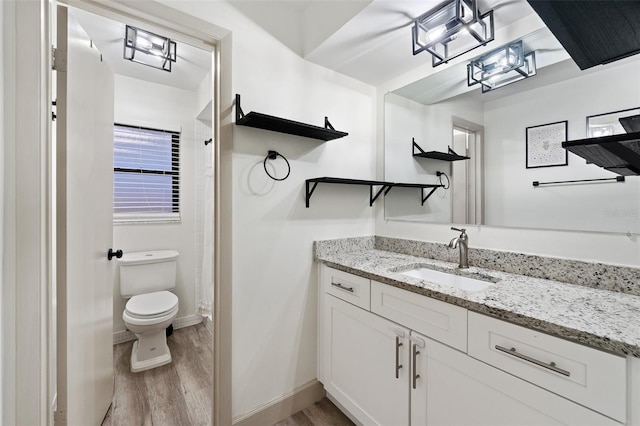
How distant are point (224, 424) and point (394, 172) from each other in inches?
70.9

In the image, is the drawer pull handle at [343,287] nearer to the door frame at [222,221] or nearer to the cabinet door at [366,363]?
the cabinet door at [366,363]

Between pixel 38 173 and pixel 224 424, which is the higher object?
pixel 38 173

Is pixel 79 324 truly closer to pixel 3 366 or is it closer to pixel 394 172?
pixel 3 366

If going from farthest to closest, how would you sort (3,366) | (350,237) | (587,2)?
1. (350,237)
2. (3,366)
3. (587,2)

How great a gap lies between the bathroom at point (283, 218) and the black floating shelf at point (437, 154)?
396mm

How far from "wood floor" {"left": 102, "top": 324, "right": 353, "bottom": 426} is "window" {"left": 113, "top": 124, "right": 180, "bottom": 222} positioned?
1220 mm

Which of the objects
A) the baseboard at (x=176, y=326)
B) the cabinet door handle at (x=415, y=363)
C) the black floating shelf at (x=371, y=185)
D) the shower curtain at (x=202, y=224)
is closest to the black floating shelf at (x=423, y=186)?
the black floating shelf at (x=371, y=185)

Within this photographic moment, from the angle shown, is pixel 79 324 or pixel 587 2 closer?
pixel 587 2

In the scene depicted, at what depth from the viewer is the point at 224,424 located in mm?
1396

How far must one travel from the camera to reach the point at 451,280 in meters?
1.48

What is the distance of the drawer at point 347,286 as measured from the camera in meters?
1.40

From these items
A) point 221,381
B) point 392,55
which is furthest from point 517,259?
point 221,381

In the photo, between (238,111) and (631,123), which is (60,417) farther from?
(631,123)

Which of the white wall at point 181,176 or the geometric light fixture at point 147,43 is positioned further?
the white wall at point 181,176
